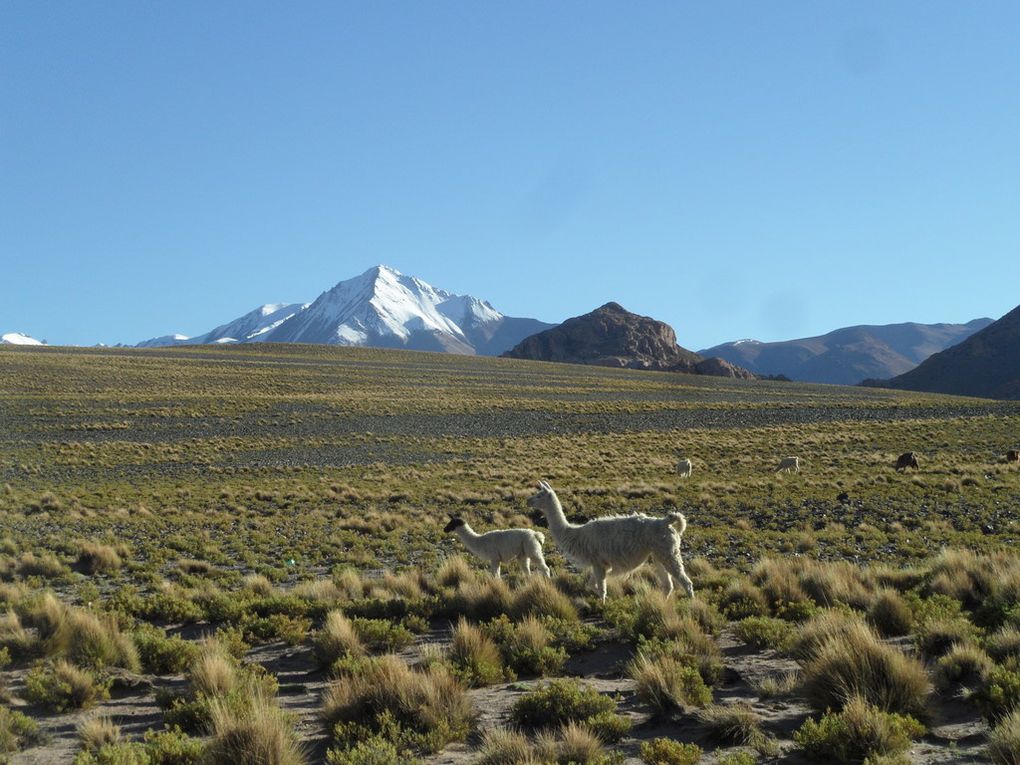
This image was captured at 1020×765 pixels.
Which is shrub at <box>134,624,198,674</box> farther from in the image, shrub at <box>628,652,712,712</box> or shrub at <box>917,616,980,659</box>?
shrub at <box>917,616,980,659</box>

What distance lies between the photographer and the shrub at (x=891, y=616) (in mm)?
7438

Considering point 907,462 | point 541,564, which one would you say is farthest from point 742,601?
point 907,462

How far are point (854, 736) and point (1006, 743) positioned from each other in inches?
31.3

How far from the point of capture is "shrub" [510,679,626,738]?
5.47 m

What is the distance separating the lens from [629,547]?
934cm

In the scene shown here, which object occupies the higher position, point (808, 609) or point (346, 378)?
point (346, 378)

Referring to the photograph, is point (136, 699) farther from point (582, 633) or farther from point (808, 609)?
point (808, 609)

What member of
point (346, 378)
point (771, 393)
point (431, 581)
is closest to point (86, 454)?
point (431, 581)

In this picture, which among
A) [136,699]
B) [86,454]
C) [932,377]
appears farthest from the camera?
[932,377]

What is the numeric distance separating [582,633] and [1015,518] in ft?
44.1

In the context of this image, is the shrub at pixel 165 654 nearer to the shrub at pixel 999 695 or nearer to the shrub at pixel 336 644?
the shrub at pixel 336 644

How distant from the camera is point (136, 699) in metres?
6.56

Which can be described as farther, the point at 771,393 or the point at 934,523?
the point at 771,393

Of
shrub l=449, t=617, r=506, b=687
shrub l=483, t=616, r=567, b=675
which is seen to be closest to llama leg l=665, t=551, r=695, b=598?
shrub l=483, t=616, r=567, b=675
